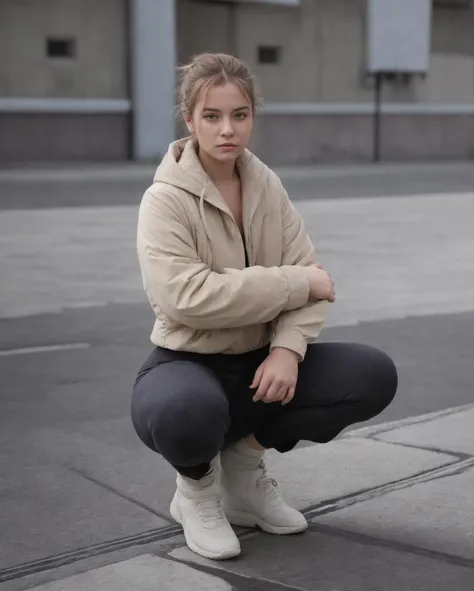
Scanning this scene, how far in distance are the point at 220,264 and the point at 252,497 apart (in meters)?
0.77

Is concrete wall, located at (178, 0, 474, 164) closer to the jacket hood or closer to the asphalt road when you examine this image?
the asphalt road

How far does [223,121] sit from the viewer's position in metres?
3.59

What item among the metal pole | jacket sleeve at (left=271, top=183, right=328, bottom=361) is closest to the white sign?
the metal pole

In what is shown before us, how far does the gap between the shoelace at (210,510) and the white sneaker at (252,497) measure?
16 centimetres

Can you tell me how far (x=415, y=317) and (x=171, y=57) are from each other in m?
22.8

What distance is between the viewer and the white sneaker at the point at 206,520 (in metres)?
3.56

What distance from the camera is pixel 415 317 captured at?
8.05m

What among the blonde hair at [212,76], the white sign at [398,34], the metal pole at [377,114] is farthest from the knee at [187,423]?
the metal pole at [377,114]

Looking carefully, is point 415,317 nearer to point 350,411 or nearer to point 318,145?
point 350,411

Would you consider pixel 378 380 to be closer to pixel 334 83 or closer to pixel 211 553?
pixel 211 553

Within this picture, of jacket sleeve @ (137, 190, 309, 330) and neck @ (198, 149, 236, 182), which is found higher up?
neck @ (198, 149, 236, 182)

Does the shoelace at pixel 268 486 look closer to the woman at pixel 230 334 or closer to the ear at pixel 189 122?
the woman at pixel 230 334

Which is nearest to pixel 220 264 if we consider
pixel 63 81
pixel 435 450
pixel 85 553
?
pixel 85 553

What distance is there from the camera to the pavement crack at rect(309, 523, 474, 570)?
352cm
